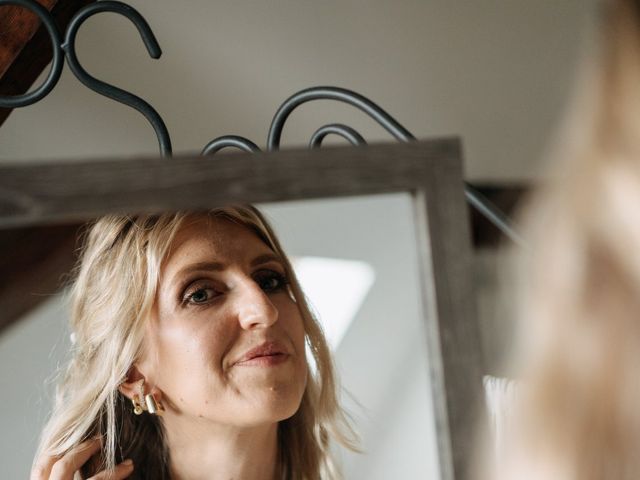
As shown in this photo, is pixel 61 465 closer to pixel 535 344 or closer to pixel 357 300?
pixel 357 300

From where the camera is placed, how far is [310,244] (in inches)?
19.9

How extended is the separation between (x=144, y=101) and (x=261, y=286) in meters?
0.19

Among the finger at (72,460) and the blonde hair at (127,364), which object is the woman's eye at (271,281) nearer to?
the blonde hair at (127,364)

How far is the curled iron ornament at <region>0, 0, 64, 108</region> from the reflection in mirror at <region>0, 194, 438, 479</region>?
0.61 ft

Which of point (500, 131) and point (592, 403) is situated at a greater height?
point (500, 131)

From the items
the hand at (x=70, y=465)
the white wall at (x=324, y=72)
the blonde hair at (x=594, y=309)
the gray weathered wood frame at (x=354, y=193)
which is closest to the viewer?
the blonde hair at (x=594, y=309)

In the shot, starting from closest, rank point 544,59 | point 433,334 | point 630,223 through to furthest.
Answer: point 630,223, point 433,334, point 544,59

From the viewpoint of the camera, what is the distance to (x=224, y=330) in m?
0.52

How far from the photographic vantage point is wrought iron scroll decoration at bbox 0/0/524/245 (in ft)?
2.06

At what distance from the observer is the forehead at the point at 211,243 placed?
1.72 ft

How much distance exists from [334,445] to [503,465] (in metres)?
0.18

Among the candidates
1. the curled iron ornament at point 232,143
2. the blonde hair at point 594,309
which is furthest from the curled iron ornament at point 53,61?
the blonde hair at point 594,309

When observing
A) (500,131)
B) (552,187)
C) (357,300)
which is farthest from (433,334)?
(500,131)

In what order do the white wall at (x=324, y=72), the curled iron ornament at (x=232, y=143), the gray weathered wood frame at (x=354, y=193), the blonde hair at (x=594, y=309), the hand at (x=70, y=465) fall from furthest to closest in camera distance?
the white wall at (x=324, y=72) < the curled iron ornament at (x=232, y=143) < the hand at (x=70, y=465) < the gray weathered wood frame at (x=354, y=193) < the blonde hair at (x=594, y=309)
